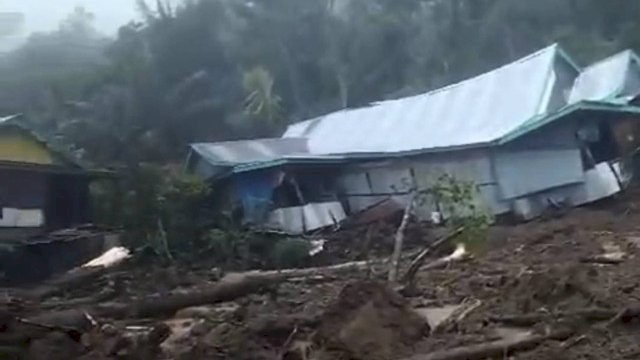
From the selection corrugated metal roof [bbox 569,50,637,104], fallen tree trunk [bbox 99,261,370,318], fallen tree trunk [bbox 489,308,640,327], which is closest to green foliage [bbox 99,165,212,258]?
fallen tree trunk [bbox 99,261,370,318]

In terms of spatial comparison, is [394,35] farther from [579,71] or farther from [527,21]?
[579,71]

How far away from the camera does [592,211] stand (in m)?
18.0

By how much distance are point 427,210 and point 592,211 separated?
324cm

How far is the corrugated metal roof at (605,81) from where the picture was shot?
2070 cm

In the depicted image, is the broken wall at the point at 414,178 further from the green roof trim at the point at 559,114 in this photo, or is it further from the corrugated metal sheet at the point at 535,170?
the green roof trim at the point at 559,114

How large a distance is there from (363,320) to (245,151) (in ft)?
51.5

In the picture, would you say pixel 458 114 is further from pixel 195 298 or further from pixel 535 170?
pixel 195 298

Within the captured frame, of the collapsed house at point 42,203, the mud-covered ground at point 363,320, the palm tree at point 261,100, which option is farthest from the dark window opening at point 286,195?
the mud-covered ground at point 363,320

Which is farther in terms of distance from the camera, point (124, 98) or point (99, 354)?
point (124, 98)

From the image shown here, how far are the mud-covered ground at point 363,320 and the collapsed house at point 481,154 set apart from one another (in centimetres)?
747

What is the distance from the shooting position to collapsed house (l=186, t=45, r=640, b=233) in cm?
1920

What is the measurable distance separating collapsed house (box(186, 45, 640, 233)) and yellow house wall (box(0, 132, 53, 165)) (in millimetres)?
3893

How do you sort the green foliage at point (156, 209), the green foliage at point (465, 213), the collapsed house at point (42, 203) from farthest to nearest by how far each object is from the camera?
the green foliage at point (156, 209) → the collapsed house at point (42, 203) → the green foliage at point (465, 213)

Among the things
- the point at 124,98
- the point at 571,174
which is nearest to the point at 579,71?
the point at 571,174
